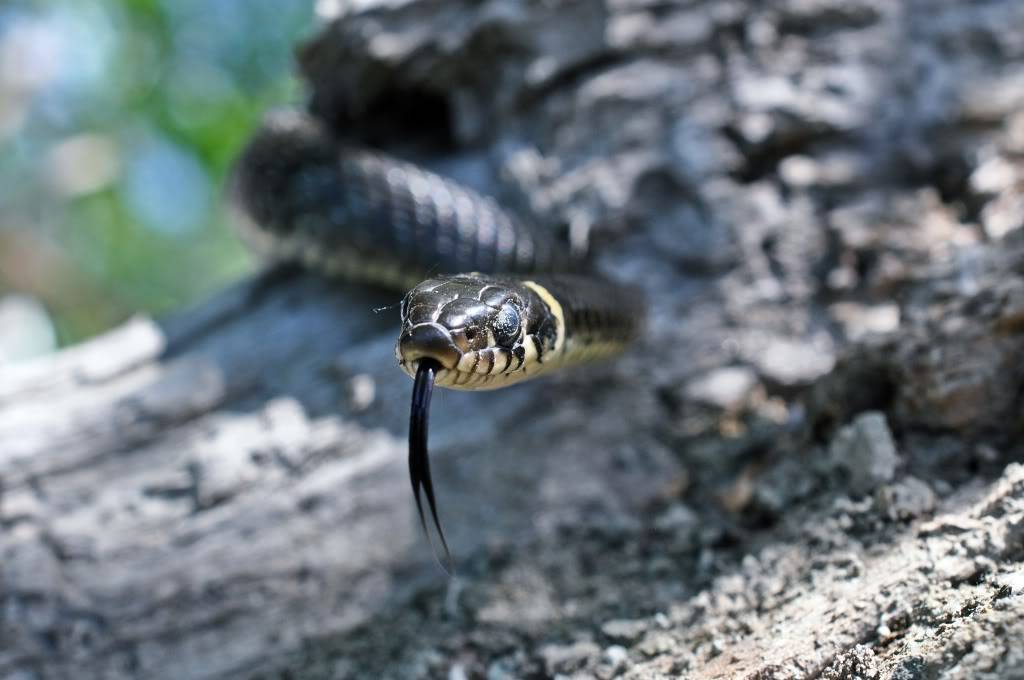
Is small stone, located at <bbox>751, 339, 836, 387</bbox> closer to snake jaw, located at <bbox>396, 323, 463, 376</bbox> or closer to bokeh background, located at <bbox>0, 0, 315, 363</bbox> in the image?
snake jaw, located at <bbox>396, 323, 463, 376</bbox>

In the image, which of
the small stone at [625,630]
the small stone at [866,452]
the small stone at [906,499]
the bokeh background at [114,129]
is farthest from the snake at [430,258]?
the bokeh background at [114,129]

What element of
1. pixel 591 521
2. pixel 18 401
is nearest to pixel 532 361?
pixel 591 521

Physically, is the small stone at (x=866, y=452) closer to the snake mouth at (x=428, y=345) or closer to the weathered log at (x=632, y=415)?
the weathered log at (x=632, y=415)

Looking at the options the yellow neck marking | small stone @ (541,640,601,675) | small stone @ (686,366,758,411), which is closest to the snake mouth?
the yellow neck marking

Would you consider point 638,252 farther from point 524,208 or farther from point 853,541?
point 853,541

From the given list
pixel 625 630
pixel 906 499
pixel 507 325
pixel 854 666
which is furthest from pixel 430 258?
pixel 854 666

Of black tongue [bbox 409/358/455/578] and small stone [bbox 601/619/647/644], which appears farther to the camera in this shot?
small stone [bbox 601/619/647/644]

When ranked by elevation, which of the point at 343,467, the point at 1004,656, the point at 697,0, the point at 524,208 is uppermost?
the point at 697,0

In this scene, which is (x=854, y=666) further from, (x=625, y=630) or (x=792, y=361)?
(x=792, y=361)
